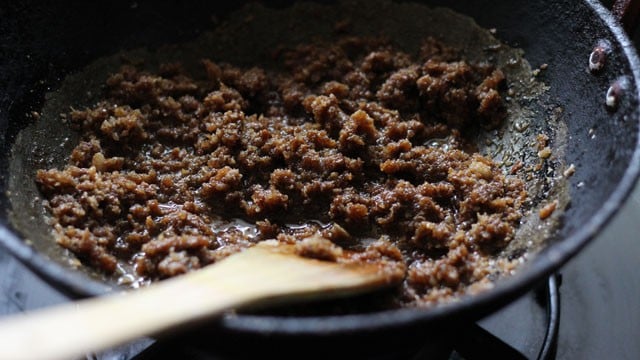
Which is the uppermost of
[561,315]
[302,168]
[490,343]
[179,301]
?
[179,301]

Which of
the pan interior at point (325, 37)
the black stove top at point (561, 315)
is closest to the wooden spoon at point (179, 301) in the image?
the black stove top at point (561, 315)

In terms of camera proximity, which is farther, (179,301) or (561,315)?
(561,315)

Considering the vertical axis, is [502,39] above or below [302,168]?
above

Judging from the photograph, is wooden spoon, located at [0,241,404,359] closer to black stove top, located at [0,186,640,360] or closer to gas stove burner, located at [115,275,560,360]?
gas stove burner, located at [115,275,560,360]

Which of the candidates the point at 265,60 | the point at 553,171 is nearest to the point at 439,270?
the point at 553,171

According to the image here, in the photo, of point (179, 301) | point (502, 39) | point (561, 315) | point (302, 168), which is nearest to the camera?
point (179, 301)

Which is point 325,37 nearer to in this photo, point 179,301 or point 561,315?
point 561,315

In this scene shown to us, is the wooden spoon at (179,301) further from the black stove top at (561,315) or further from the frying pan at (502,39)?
the black stove top at (561,315)

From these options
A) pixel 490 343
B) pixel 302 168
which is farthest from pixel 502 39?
pixel 490 343
